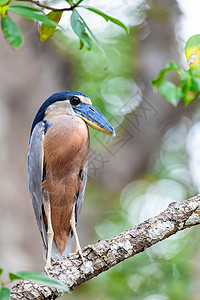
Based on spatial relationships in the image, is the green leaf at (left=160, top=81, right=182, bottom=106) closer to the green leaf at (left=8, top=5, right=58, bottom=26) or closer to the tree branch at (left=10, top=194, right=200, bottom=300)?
the tree branch at (left=10, top=194, right=200, bottom=300)

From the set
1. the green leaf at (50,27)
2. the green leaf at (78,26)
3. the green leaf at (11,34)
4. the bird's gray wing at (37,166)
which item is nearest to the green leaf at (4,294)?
the green leaf at (11,34)

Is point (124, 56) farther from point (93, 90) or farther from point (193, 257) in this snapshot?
point (193, 257)

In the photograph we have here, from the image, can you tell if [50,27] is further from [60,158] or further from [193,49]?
[60,158]

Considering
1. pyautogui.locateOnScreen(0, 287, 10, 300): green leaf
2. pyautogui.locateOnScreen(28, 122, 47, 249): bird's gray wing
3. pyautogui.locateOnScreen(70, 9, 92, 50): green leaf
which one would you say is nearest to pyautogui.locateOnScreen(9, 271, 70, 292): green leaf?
pyautogui.locateOnScreen(0, 287, 10, 300): green leaf

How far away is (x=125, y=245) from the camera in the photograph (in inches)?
76.4

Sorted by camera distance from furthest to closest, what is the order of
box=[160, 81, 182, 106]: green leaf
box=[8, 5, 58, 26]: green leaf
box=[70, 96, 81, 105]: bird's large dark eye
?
1. box=[70, 96, 81, 105]: bird's large dark eye
2. box=[160, 81, 182, 106]: green leaf
3. box=[8, 5, 58, 26]: green leaf

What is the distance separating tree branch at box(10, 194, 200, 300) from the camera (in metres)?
1.92

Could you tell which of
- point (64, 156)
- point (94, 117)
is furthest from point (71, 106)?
point (64, 156)

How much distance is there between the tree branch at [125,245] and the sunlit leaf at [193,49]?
64 cm

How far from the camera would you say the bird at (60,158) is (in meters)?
2.67

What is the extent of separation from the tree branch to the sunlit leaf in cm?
64

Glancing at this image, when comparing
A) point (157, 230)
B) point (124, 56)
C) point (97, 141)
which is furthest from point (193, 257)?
point (157, 230)

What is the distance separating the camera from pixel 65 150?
266 centimetres

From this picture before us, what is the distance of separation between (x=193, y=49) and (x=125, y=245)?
91 cm
